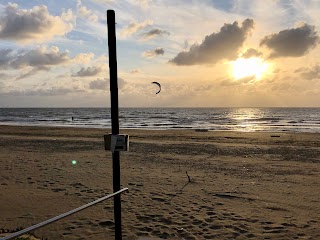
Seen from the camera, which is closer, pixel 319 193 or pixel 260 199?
pixel 260 199

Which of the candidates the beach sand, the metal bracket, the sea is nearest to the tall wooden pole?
the metal bracket

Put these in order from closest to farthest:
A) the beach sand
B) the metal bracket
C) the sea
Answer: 1. the metal bracket
2. the beach sand
3. the sea

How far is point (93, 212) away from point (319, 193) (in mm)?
7524

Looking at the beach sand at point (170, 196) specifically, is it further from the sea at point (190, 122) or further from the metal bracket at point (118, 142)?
the sea at point (190, 122)

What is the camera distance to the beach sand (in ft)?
25.7

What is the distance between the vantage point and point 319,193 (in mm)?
11148

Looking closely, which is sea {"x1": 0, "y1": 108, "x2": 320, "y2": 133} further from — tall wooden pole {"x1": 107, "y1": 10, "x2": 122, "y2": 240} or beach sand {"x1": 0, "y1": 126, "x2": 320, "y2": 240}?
tall wooden pole {"x1": 107, "y1": 10, "x2": 122, "y2": 240}

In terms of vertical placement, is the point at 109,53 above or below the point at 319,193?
above

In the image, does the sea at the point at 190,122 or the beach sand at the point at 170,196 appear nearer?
the beach sand at the point at 170,196

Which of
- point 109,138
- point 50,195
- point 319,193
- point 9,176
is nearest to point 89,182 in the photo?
point 50,195

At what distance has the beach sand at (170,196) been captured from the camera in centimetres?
782

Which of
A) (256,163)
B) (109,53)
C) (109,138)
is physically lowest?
(256,163)

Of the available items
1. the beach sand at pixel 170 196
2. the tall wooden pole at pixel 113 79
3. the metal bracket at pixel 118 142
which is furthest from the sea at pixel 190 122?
the metal bracket at pixel 118 142

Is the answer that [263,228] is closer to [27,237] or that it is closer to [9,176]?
[27,237]
